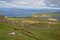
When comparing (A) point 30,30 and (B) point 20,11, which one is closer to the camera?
(A) point 30,30

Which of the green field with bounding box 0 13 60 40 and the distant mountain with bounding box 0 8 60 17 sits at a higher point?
the distant mountain with bounding box 0 8 60 17

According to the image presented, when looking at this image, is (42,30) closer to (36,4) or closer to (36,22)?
(36,22)

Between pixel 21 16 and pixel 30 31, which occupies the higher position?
pixel 21 16

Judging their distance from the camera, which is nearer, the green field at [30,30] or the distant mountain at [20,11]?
the green field at [30,30]

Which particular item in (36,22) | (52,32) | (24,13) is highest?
(24,13)

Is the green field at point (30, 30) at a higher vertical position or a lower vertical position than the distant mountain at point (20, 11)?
lower

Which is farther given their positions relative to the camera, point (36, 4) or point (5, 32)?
point (36, 4)

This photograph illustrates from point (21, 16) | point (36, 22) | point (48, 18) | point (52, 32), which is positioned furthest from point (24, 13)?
point (52, 32)

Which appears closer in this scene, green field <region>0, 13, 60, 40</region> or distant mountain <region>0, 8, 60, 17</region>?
green field <region>0, 13, 60, 40</region>
